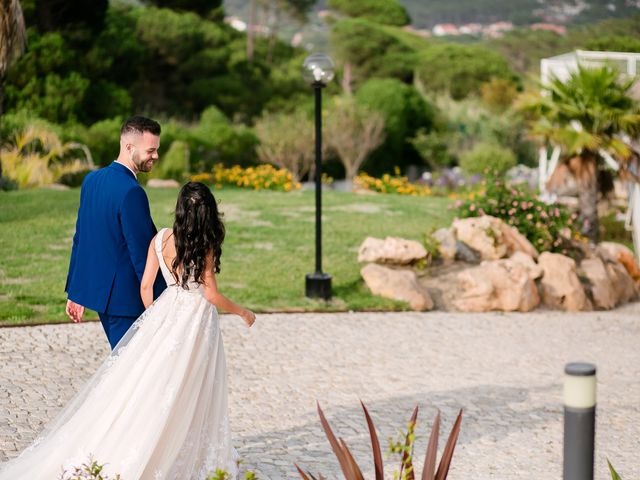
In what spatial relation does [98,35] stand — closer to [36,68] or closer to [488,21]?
[36,68]

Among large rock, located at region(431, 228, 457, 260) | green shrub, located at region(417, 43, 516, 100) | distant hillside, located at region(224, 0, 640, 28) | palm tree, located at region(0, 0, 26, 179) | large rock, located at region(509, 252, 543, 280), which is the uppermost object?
distant hillside, located at region(224, 0, 640, 28)

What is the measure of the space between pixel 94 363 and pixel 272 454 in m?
2.47

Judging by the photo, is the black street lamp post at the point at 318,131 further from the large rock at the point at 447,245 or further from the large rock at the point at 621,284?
the large rock at the point at 621,284

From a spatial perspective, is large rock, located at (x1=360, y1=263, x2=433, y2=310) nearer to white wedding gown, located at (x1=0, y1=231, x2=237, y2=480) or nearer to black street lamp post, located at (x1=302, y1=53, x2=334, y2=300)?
black street lamp post, located at (x1=302, y1=53, x2=334, y2=300)

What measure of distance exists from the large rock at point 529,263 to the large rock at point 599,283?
0.69 m

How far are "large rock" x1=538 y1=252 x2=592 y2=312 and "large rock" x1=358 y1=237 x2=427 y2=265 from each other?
4.44 feet

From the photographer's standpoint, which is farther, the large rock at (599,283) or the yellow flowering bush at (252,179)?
the yellow flowering bush at (252,179)

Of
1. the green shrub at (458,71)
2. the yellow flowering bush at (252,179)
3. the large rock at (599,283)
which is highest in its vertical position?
the green shrub at (458,71)

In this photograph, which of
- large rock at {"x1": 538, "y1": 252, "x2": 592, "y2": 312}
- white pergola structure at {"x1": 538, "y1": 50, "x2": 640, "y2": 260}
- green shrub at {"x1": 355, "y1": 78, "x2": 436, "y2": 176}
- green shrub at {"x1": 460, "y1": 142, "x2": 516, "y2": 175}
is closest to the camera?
large rock at {"x1": 538, "y1": 252, "x2": 592, "y2": 312}

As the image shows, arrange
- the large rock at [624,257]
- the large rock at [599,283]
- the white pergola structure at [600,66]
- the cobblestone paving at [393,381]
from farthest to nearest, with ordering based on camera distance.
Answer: the white pergola structure at [600,66], the large rock at [624,257], the large rock at [599,283], the cobblestone paving at [393,381]

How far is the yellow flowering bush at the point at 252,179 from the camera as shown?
19031 millimetres

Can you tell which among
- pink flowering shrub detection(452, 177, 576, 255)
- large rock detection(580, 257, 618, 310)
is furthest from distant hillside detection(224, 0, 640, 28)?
large rock detection(580, 257, 618, 310)

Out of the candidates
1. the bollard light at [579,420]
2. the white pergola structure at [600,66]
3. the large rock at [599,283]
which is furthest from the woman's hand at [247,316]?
the white pergola structure at [600,66]

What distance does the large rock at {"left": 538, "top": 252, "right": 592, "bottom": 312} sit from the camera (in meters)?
10.9
